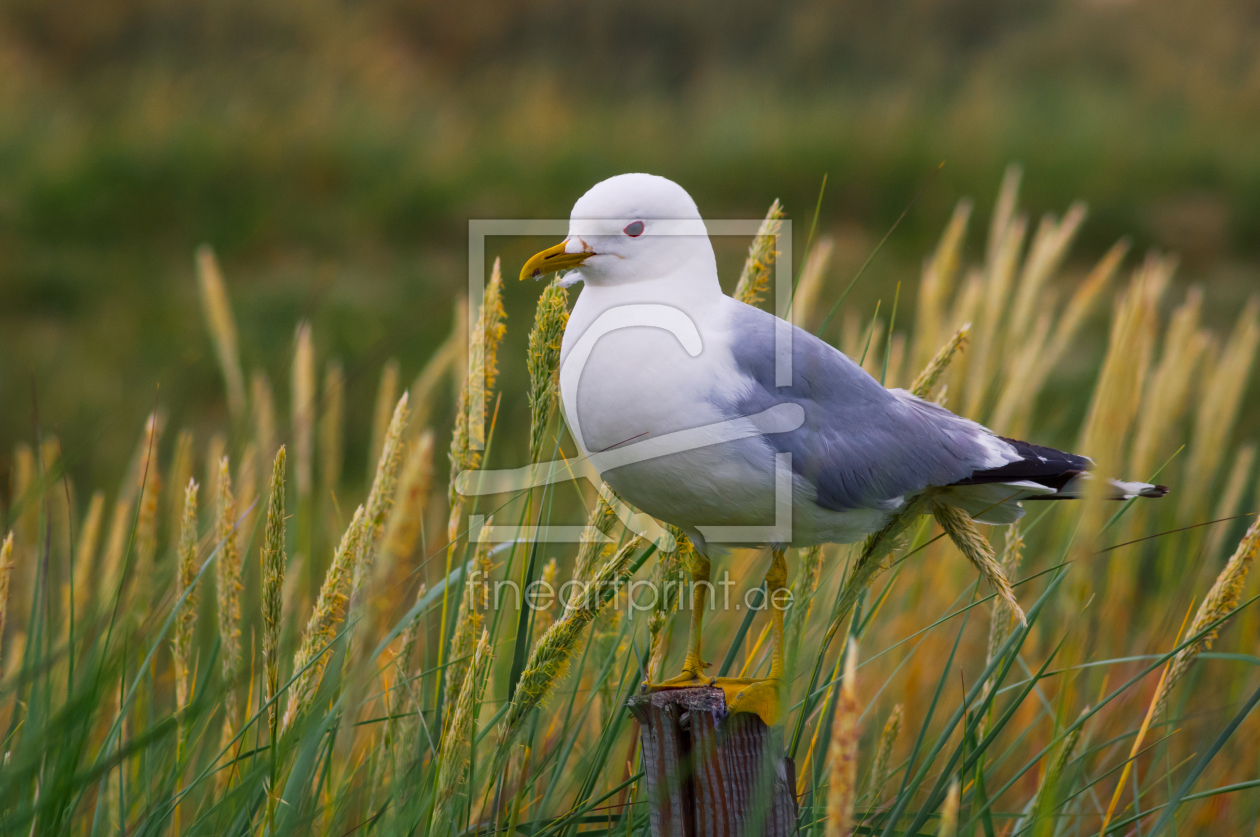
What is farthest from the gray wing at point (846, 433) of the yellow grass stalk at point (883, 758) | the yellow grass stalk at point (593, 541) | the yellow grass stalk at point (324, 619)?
the yellow grass stalk at point (324, 619)

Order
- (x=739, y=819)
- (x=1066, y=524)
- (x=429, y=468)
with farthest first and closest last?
1. (x=1066, y=524)
2. (x=739, y=819)
3. (x=429, y=468)

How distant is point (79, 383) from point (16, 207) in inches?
91.1

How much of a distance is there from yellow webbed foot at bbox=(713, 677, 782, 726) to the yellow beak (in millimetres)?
756

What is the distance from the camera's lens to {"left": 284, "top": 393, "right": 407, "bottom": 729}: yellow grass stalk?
4.77 feet

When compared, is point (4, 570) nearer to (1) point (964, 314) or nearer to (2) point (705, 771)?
(2) point (705, 771)

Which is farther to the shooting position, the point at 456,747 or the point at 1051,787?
the point at 456,747

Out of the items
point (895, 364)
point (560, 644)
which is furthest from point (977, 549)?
point (895, 364)

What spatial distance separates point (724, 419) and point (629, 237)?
37 centimetres

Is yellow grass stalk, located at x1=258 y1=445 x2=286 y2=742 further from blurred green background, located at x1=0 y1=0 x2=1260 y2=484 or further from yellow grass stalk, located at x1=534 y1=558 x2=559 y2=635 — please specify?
blurred green background, located at x1=0 y1=0 x2=1260 y2=484

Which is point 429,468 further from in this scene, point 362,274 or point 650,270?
point 362,274

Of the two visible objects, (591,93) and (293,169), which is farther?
(591,93)

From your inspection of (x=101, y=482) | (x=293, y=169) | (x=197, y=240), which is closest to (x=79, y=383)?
(x=101, y=482)

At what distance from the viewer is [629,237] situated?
1.85 meters

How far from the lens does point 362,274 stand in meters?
8.46
